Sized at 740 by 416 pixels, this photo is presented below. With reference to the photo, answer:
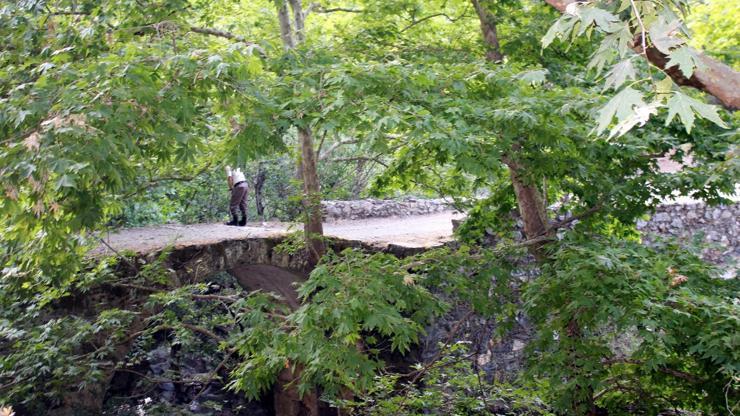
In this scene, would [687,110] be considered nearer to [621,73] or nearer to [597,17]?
[621,73]

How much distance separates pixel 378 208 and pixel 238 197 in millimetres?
4216

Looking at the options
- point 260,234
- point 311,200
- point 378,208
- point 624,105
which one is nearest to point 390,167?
point 311,200

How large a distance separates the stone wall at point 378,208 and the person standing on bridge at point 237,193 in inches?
87.6

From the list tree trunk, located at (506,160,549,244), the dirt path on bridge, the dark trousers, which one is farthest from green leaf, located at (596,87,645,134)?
the dark trousers

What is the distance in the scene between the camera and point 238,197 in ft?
35.2

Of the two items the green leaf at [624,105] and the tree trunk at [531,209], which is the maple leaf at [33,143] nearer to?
the green leaf at [624,105]

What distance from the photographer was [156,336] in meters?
9.97

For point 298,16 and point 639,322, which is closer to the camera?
point 639,322

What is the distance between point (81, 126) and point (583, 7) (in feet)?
8.50

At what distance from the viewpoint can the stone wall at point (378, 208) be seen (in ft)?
44.9

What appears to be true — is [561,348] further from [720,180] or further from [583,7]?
[583,7]

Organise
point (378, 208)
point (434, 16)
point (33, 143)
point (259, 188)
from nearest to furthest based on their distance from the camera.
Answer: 1. point (33, 143)
2. point (434, 16)
3. point (259, 188)
4. point (378, 208)

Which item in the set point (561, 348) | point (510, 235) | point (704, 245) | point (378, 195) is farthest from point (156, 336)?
point (704, 245)

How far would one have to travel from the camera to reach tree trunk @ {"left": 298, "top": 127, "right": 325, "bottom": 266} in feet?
24.6
